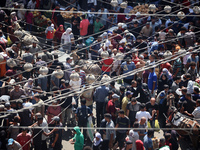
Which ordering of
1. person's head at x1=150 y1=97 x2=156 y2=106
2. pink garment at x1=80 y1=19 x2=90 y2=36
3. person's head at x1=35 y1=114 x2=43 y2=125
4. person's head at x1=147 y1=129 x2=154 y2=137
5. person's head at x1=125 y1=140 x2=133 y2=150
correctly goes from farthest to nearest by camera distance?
1. pink garment at x1=80 y1=19 x2=90 y2=36
2. person's head at x1=150 y1=97 x2=156 y2=106
3. person's head at x1=35 y1=114 x2=43 y2=125
4. person's head at x1=147 y1=129 x2=154 y2=137
5. person's head at x1=125 y1=140 x2=133 y2=150

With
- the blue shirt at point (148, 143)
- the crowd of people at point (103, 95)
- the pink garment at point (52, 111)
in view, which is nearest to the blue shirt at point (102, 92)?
the crowd of people at point (103, 95)

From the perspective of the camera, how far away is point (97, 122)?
36.5 feet

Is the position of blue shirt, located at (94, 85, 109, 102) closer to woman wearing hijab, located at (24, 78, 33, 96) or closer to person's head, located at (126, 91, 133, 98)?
person's head, located at (126, 91, 133, 98)

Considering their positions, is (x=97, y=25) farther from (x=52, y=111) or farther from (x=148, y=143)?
(x=148, y=143)

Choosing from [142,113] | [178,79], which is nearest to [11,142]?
[142,113]

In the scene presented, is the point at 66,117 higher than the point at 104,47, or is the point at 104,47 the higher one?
the point at 104,47

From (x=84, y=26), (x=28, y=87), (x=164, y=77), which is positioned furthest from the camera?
(x=84, y=26)

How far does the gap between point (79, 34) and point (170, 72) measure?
201 inches

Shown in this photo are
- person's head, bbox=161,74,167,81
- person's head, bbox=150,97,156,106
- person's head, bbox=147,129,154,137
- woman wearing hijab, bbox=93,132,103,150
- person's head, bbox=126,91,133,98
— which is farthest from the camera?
person's head, bbox=161,74,167,81

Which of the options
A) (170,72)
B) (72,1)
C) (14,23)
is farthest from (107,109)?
(72,1)

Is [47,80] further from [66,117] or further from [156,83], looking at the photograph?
[156,83]

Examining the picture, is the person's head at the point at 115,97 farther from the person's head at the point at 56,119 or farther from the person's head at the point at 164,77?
the person's head at the point at 164,77

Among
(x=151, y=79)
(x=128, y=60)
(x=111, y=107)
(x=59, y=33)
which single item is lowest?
(x=111, y=107)

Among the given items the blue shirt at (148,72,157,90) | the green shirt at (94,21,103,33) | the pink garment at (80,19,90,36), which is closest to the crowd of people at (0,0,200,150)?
the blue shirt at (148,72,157,90)
